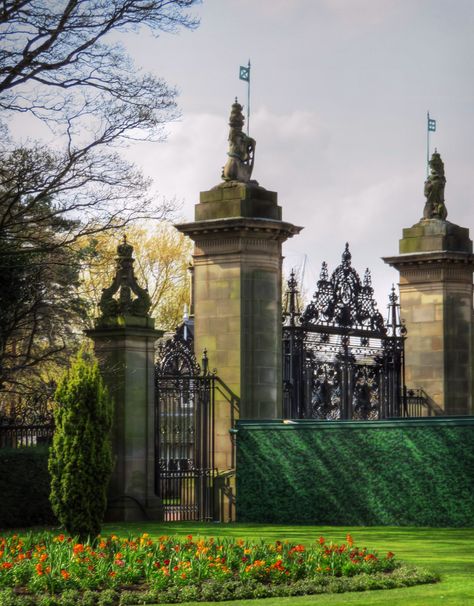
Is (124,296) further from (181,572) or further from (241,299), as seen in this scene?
(181,572)

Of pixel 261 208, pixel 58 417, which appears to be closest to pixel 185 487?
pixel 261 208

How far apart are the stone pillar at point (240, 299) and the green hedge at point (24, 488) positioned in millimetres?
3851

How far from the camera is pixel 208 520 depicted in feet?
77.8

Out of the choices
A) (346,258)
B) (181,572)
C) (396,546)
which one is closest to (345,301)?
(346,258)

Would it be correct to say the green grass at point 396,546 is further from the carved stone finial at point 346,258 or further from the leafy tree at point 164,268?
the leafy tree at point 164,268

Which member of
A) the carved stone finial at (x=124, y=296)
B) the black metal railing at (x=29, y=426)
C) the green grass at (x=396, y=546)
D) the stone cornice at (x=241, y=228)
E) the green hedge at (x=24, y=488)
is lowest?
the green grass at (x=396, y=546)

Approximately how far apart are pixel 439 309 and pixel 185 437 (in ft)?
30.0

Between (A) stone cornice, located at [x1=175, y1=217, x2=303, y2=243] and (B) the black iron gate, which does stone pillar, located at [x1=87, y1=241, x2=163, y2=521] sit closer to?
(B) the black iron gate

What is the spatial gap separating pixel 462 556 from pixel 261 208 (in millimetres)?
9390

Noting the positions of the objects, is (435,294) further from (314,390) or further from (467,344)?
(314,390)

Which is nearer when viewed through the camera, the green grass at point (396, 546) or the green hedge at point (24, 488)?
the green grass at point (396, 546)

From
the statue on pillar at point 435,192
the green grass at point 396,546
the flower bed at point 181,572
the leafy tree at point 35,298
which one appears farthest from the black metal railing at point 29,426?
the statue on pillar at point 435,192

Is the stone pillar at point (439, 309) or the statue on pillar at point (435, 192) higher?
the statue on pillar at point (435, 192)

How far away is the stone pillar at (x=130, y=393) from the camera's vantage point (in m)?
22.1
